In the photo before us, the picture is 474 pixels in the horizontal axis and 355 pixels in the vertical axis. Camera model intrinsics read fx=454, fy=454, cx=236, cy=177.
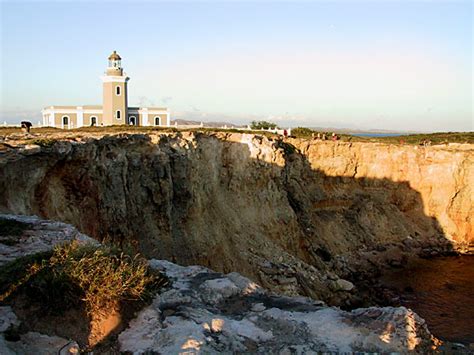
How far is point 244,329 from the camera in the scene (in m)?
7.60

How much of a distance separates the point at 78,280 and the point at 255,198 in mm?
19478

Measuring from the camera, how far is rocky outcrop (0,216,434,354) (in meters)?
6.81

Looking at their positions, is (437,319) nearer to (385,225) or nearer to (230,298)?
(385,225)

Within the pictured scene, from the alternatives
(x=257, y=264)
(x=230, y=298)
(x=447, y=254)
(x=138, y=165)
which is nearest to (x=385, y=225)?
(x=447, y=254)

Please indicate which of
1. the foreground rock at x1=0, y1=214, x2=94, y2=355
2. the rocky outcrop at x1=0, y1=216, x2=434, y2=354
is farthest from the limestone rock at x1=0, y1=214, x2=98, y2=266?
the rocky outcrop at x1=0, y1=216, x2=434, y2=354

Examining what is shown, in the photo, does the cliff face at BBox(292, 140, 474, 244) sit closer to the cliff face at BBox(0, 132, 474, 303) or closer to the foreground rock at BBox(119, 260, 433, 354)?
the cliff face at BBox(0, 132, 474, 303)

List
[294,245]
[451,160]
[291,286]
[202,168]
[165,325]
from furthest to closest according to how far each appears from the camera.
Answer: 1. [451,160]
2. [294,245]
3. [202,168]
4. [291,286]
5. [165,325]

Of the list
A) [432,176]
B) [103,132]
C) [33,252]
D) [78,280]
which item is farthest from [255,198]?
[78,280]

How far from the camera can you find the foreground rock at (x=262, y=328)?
7043mm

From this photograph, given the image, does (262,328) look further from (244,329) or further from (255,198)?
(255,198)

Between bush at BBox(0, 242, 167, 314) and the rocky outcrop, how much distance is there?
0.44 meters

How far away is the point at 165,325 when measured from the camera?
7547 mm

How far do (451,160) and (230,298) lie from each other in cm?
3167

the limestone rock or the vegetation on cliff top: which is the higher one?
the vegetation on cliff top
